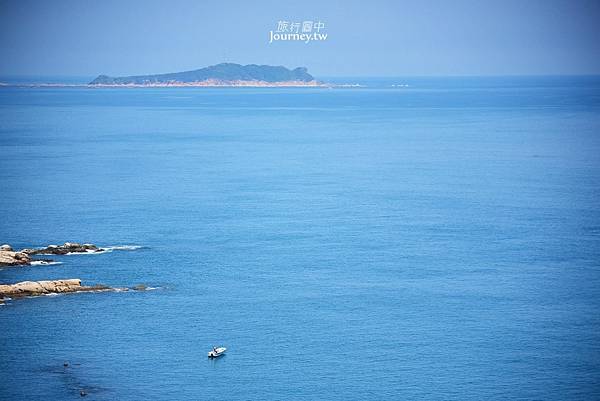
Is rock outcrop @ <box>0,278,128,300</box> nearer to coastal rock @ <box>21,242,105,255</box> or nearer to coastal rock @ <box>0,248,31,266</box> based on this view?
coastal rock @ <box>0,248,31,266</box>

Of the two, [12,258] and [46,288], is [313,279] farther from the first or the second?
[12,258]

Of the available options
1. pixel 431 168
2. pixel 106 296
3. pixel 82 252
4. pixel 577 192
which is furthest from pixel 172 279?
pixel 431 168

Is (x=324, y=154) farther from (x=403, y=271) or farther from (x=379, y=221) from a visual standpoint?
(x=403, y=271)

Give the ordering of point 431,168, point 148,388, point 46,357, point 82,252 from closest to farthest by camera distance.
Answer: point 148,388, point 46,357, point 82,252, point 431,168

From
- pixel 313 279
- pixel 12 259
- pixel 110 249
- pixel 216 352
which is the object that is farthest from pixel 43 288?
pixel 313 279

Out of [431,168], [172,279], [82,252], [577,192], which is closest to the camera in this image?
[172,279]
